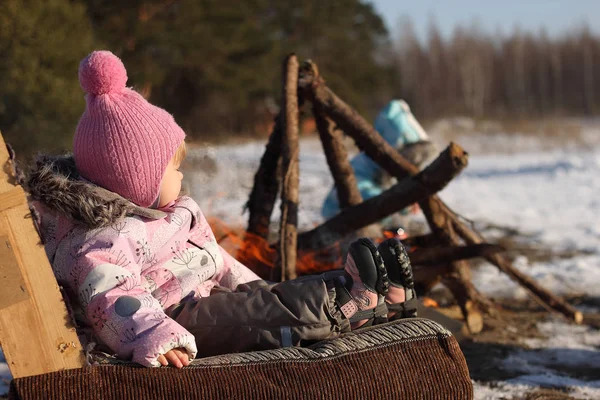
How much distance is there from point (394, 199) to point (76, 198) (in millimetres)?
2067

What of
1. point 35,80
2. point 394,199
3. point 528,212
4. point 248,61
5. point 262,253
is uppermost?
point 248,61

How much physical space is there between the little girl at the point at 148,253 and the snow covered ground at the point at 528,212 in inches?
41.6

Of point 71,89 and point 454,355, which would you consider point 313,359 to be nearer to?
point 454,355

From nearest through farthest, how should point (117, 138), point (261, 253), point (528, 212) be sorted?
point (117, 138), point (261, 253), point (528, 212)

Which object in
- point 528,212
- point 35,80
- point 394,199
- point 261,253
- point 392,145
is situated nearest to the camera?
point 394,199

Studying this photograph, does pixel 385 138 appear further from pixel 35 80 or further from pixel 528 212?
pixel 35 80

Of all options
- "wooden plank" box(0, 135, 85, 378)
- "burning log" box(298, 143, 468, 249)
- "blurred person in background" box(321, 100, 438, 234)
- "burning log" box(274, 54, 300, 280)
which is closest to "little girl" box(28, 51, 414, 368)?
"wooden plank" box(0, 135, 85, 378)

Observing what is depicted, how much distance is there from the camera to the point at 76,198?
2.34 meters

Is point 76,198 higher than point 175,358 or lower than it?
higher

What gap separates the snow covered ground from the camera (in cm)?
368

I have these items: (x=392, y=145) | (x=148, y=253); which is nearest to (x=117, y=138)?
(x=148, y=253)

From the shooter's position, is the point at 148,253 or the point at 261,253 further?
the point at 261,253

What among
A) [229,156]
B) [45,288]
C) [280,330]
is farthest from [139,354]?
→ [229,156]

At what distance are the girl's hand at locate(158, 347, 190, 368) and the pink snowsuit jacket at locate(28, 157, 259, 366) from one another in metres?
0.02
